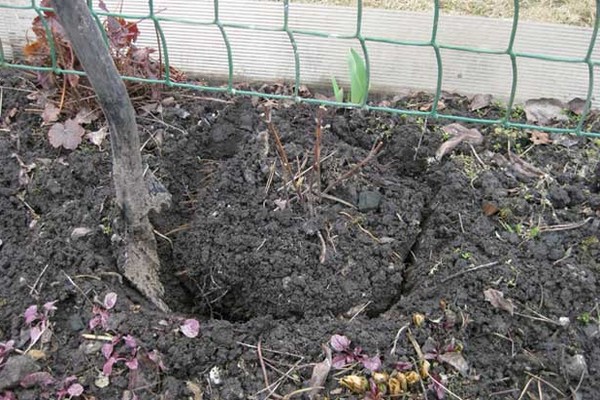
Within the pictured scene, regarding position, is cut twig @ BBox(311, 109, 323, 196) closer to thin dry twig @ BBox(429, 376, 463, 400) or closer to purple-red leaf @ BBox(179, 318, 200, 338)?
purple-red leaf @ BBox(179, 318, 200, 338)

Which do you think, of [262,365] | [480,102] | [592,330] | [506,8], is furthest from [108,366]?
[506,8]

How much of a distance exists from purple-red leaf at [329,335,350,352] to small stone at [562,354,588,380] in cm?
58

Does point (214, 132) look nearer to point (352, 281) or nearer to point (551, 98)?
point (352, 281)

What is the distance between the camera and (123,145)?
1847mm

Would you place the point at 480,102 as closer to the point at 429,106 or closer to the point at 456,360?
the point at 429,106

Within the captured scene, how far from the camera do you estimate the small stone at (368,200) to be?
2174mm

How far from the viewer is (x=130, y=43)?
7.93ft

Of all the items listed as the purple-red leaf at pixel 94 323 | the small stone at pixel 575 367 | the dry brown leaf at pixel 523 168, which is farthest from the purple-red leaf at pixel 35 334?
the dry brown leaf at pixel 523 168

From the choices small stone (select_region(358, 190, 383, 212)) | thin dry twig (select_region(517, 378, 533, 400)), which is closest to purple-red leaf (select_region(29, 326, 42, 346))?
small stone (select_region(358, 190, 383, 212))

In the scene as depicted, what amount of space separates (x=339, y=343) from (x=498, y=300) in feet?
1.53

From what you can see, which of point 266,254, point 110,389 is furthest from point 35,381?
point 266,254

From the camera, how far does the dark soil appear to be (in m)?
1.81

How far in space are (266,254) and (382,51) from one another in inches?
39.2

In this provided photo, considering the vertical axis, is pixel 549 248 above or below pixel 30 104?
below
